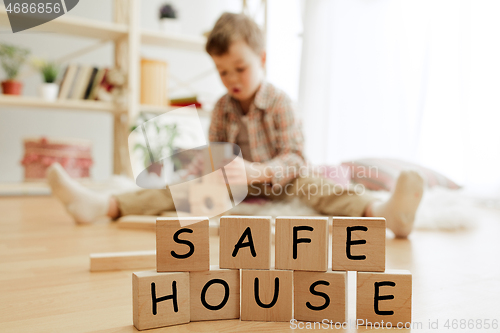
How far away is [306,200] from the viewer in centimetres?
126

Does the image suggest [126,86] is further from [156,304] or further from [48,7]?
[156,304]

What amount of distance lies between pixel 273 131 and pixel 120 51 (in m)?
1.27

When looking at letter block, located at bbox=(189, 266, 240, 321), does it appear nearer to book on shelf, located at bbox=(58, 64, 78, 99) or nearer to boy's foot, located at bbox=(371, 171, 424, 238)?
boy's foot, located at bbox=(371, 171, 424, 238)

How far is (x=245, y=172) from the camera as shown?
46.2 inches

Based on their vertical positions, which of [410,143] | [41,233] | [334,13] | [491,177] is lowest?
[41,233]

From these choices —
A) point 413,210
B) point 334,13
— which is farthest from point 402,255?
point 334,13

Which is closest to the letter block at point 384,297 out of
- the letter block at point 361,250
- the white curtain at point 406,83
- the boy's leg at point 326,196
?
the letter block at point 361,250

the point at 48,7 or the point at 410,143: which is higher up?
the point at 48,7

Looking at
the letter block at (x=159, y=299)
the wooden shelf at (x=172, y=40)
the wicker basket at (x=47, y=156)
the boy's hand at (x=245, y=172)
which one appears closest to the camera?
the letter block at (x=159, y=299)

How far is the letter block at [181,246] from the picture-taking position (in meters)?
0.50

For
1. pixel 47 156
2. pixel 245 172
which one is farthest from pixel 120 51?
pixel 245 172

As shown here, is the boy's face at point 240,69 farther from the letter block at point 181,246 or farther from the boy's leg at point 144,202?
the letter block at point 181,246

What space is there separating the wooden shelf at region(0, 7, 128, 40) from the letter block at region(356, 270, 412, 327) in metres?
1.95

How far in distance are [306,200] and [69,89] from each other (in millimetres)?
1523
